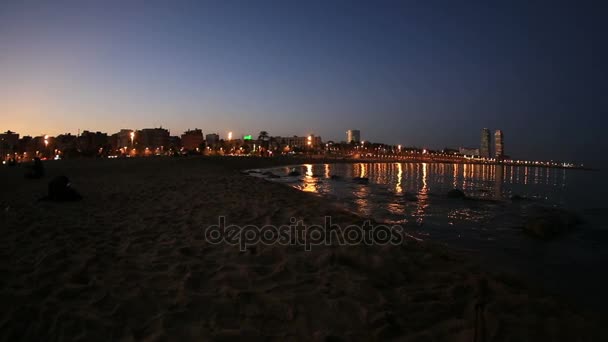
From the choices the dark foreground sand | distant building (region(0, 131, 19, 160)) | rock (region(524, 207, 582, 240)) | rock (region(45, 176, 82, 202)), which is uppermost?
distant building (region(0, 131, 19, 160))

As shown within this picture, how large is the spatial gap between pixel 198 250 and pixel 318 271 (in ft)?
8.22

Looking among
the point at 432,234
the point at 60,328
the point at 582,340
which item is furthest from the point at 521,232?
the point at 60,328

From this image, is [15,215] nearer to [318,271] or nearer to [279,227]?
[279,227]

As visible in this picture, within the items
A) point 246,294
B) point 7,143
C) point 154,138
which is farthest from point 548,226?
point 7,143

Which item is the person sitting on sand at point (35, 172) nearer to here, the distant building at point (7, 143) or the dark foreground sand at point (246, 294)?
the dark foreground sand at point (246, 294)

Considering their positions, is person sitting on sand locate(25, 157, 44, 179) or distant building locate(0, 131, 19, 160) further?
distant building locate(0, 131, 19, 160)

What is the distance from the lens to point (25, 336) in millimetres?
3027

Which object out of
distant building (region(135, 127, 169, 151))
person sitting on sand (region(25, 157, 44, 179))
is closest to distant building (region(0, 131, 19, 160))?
distant building (region(135, 127, 169, 151))

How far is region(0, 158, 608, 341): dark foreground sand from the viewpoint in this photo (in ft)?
10.5

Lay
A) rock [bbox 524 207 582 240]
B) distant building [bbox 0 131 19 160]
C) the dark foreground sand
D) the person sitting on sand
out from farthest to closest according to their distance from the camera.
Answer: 1. distant building [bbox 0 131 19 160]
2. the person sitting on sand
3. rock [bbox 524 207 582 240]
4. the dark foreground sand

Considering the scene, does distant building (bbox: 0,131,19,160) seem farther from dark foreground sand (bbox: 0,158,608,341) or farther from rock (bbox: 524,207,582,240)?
rock (bbox: 524,207,582,240)

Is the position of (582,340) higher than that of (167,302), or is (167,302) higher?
(167,302)

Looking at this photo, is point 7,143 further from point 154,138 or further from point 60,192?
point 60,192

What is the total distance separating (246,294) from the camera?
3939 millimetres
